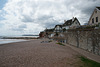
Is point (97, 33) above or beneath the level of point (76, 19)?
beneath

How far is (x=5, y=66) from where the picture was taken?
20.8ft

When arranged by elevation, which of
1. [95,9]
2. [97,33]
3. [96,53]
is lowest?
[96,53]

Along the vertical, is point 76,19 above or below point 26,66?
above

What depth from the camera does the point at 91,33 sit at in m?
12.2

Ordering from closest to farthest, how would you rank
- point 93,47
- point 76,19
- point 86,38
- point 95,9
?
1. point 93,47
2. point 86,38
3. point 95,9
4. point 76,19

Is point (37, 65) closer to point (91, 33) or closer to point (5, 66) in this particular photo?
point (5, 66)

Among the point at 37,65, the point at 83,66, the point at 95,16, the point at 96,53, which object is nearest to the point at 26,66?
the point at 37,65

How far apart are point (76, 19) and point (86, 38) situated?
82.3 feet

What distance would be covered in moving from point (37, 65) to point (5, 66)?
9.04 feet

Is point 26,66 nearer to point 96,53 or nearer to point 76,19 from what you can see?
point 96,53

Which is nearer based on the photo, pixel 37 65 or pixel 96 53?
pixel 37 65

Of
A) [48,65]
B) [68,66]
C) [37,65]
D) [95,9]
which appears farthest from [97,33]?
[95,9]

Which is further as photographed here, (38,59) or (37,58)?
(37,58)

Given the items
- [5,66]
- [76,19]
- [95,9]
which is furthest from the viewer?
[76,19]
